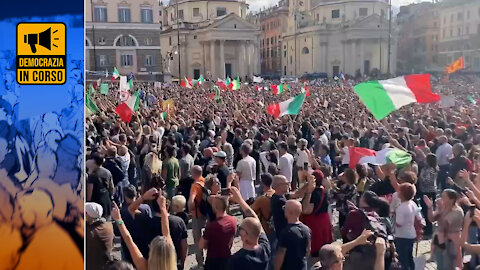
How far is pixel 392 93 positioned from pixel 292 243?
521 cm

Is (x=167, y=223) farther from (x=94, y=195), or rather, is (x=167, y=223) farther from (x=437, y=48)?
(x=437, y=48)

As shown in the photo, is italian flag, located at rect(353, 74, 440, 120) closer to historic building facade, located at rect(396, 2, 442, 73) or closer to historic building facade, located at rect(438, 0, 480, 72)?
historic building facade, located at rect(438, 0, 480, 72)

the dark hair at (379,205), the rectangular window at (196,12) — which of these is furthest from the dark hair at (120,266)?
the rectangular window at (196,12)

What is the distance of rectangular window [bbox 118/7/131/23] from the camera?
6603 cm

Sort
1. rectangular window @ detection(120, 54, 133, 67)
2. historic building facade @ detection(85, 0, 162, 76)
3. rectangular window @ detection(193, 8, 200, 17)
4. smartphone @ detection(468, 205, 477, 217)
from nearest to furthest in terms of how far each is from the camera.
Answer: smartphone @ detection(468, 205, 477, 217) → historic building facade @ detection(85, 0, 162, 76) → rectangular window @ detection(120, 54, 133, 67) → rectangular window @ detection(193, 8, 200, 17)

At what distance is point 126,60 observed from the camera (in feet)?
222

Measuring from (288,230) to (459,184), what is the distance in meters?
3.72

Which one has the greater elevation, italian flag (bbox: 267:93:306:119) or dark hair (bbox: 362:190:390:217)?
italian flag (bbox: 267:93:306:119)

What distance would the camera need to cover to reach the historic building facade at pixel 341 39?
82.4m

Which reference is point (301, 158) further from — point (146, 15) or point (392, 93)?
point (146, 15)

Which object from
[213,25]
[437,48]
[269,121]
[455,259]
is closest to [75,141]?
[455,259]

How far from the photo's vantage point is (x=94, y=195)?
25.0ft

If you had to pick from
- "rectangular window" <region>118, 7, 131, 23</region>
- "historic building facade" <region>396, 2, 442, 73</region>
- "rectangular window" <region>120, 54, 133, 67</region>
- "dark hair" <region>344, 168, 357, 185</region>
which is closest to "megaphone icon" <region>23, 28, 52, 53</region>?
"dark hair" <region>344, 168, 357, 185</region>

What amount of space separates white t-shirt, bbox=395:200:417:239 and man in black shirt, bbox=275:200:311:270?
1.54m
